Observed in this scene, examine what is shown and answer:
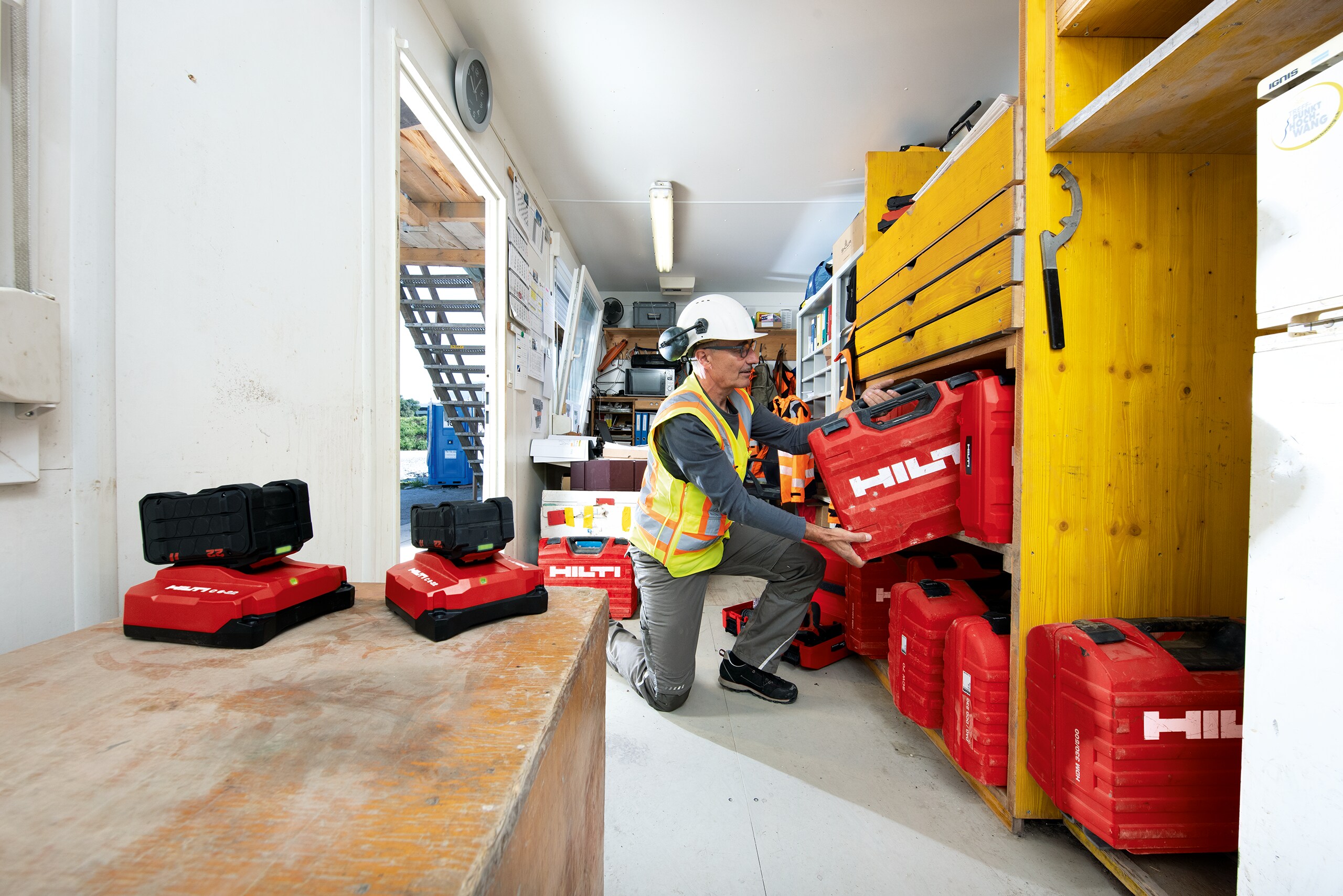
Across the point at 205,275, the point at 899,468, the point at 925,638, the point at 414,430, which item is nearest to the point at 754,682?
the point at 925,638

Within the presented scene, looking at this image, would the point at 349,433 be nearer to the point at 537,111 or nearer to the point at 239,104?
Result: the point at 239,104

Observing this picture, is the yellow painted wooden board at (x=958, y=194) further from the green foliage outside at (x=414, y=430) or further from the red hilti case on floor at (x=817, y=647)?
the green foliage outside at (x=414, y=430)

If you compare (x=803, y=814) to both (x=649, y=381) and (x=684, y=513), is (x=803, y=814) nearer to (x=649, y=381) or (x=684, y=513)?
(x=684, y=513)

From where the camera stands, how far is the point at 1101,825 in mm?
1184

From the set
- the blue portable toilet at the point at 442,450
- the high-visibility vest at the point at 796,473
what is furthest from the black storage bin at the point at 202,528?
the blue portable toilet at the point at 442,450

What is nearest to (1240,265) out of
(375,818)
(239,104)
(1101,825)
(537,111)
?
(1101,825)

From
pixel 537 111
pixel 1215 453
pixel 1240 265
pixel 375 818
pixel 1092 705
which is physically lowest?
pixel 1092 705

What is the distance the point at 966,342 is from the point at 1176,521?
674 mm

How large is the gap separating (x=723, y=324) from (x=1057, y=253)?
1040mm

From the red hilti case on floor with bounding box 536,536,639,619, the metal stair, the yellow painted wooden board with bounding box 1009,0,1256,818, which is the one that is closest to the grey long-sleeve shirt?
the yellow painted wooden board with bounding box 1009,0,1256,818

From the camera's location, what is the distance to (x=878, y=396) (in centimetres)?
197

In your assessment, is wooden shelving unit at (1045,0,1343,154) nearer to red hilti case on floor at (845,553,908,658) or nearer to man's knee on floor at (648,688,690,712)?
red hilti case on floor at (845,553,908,658)

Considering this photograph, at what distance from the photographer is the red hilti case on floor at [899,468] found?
1.65 m

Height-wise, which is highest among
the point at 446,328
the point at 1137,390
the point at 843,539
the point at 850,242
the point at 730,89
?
the point at 730,89
